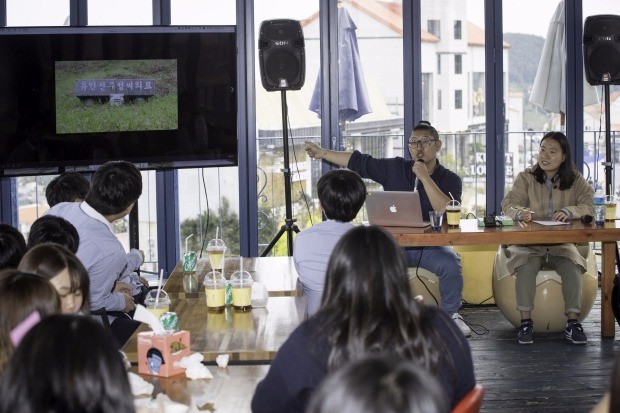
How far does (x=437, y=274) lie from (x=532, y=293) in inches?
22.9

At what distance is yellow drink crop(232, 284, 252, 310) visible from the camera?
3596 mm

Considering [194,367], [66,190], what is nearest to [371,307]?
[194,367]

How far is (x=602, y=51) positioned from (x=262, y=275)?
3704 millimetres

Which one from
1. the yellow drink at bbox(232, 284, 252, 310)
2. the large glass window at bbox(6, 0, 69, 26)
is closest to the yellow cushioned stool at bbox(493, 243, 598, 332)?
the yellow drink at bbox(232, 284, 252, 310)

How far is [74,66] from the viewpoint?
6.34 m

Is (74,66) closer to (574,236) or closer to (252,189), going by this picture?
(252,189)

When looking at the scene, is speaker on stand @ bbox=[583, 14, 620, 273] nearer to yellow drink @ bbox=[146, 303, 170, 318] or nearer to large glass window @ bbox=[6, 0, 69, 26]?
large glass window @ bbox=[6, 0, 69, 26]

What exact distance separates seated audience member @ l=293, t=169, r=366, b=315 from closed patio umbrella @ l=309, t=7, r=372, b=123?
9.67 feet

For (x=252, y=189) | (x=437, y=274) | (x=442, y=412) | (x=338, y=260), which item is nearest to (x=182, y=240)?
(x=252, y=189)

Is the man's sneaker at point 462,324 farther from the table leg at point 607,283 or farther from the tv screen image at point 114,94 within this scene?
the tv screen image at point 114,94

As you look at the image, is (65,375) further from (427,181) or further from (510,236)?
(427,181)

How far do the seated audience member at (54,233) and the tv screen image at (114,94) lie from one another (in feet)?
8.98

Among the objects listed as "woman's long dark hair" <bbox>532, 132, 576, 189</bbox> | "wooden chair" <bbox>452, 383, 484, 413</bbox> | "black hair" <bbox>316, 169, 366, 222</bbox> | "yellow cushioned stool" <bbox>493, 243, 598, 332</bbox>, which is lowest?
"yellow cushioned stool" <bbox>493, 243, 598, 332</bbox>

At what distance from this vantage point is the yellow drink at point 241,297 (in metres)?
3.60
